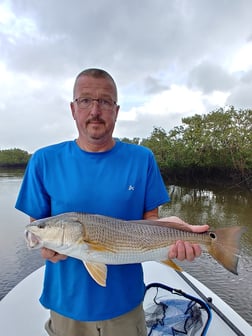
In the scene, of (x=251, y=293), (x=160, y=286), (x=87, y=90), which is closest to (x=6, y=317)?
(x=160, y=286)

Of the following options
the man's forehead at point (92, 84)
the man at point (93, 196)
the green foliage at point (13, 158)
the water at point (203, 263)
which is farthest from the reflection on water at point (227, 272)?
the green foliage at point (13, 158)

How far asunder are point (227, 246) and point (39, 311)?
2.76m

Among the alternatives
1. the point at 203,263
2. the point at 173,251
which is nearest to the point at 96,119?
the point at 173,251

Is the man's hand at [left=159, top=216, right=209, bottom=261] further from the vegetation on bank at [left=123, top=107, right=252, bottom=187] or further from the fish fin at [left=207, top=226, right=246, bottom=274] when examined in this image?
the vegetation on bank at [left=123, top=107, right=252, bottom=187]

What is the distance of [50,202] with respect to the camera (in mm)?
2121

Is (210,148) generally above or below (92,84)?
above

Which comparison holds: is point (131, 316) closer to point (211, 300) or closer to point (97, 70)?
point (97, 70)

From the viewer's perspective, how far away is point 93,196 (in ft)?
6.60

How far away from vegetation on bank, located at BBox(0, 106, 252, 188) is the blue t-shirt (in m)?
30.3

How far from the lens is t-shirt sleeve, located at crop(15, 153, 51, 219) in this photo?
207cm

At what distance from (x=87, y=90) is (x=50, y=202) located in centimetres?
86

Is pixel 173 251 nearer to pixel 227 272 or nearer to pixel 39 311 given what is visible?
pixel 39 311

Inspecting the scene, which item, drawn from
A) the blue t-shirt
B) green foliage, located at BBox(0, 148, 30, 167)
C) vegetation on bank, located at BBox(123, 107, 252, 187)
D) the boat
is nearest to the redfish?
the blue t-shirt

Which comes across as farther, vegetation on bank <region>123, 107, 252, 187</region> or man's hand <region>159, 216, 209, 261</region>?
vegetation on bank <region>123, 107, 252, 187</region>
